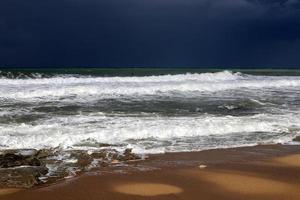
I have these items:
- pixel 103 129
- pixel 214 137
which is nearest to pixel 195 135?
pixel 214 137

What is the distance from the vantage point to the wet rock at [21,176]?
6.01 m

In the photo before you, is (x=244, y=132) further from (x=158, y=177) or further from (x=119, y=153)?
(x=158, y=177)

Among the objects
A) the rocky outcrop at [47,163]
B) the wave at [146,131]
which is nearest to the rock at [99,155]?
the rocky outcrop at [47,163]

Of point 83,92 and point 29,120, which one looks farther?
point 83,92

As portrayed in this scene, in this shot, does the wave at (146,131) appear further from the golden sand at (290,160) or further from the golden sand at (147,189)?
the golden sand at (147,189)

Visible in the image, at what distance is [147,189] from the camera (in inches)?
234

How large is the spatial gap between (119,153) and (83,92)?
13.8 meters

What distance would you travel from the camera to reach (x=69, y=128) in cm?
1055

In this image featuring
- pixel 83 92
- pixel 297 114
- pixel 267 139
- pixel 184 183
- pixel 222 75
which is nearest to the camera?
pixel 184 183

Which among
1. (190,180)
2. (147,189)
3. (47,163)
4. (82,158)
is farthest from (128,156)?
(147,189)

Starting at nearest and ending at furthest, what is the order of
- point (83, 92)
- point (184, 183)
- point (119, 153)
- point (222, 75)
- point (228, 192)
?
point (228, 192) < point (184, 183) < point (119, 153) < point (83, 92) < point (222, 75)

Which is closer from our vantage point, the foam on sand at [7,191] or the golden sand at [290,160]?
the foam on sand at [7,191]

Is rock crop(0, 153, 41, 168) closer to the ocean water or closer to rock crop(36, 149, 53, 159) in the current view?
rock crop(36, 149, 53, 159)

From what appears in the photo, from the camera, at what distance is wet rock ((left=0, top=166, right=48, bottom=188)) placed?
601cm
